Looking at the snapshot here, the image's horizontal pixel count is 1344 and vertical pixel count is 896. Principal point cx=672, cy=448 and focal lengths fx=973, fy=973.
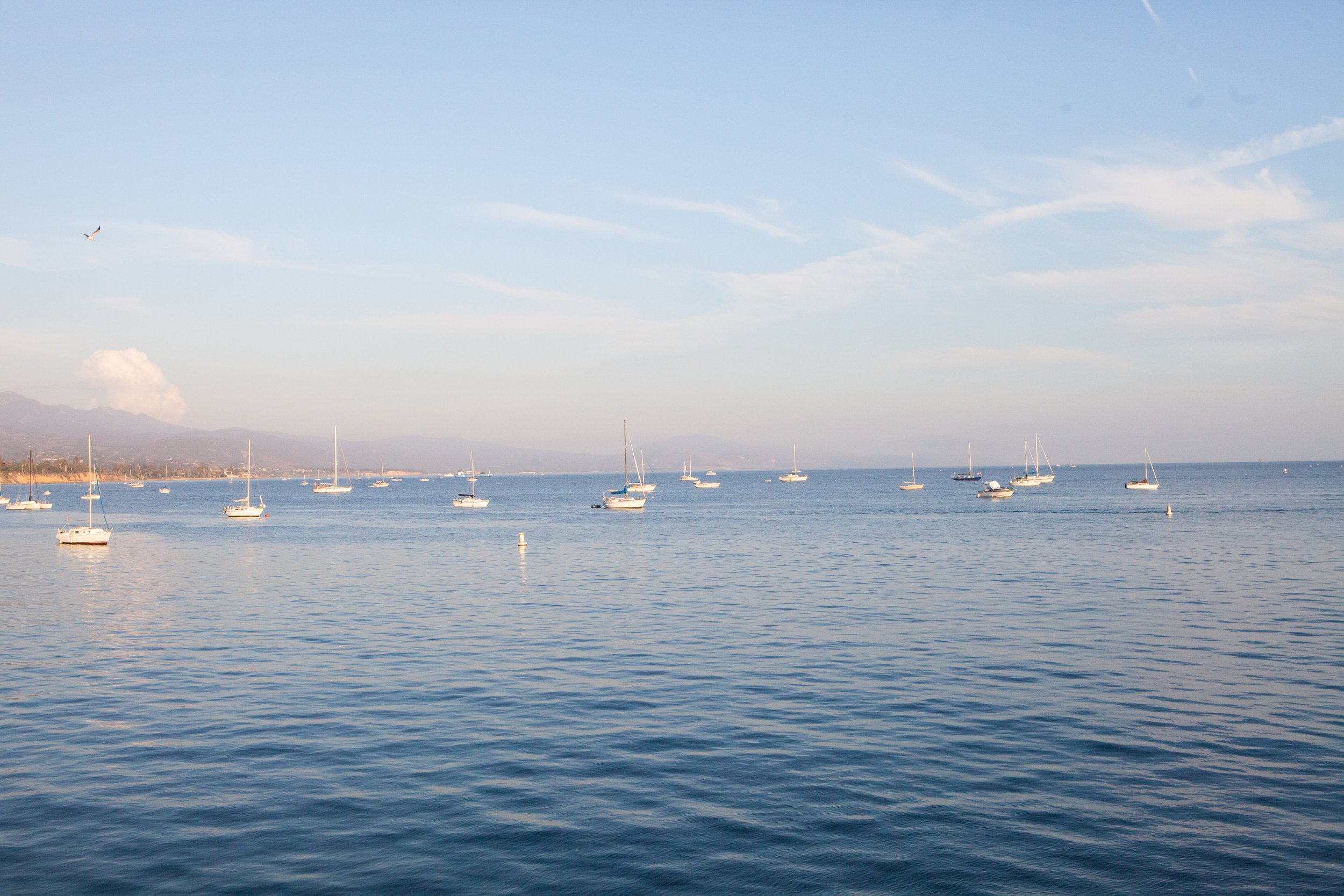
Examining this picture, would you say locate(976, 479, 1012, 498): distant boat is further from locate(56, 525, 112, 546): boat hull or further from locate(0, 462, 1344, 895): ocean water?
locate(56, 525, 112, 546): boat hull

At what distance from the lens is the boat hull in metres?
85.6

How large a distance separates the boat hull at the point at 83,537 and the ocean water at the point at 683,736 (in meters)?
37.0

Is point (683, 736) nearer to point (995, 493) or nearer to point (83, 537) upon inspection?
point (83, 537)

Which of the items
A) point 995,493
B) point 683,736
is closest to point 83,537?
point 683,736

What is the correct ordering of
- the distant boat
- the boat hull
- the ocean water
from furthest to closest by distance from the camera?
the distant boat → the boat hull → the ocean water

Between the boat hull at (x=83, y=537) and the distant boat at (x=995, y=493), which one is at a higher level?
the boat hull at (x=83, y=537)

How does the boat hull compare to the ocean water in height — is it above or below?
above

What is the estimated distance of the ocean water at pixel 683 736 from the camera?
578 inches

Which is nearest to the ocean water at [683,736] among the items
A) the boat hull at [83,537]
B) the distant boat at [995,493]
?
the boat hull at [83,537]

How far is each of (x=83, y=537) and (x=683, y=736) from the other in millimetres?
83113

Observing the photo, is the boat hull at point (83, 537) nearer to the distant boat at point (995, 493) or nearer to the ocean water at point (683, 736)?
the ocean water at point (683, 736)

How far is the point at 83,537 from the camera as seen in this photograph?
283 ft

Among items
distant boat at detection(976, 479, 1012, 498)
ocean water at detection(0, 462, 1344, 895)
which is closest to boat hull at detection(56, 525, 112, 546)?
ocean water at detection(0, 462, 1344, 895)

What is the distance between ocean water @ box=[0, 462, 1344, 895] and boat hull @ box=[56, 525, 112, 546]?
37037mm
